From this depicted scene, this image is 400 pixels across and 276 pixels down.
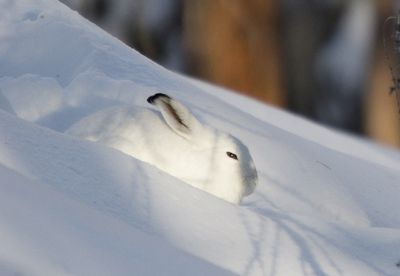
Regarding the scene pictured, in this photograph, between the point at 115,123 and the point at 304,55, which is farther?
the point at 304,55

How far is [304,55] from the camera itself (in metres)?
7.57

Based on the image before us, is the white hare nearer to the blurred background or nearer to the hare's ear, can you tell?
the hare's ear

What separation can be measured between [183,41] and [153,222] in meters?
7.34

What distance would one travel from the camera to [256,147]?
2.25 meters

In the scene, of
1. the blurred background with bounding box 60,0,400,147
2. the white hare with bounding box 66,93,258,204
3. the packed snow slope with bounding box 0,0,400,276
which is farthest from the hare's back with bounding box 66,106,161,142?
the blurred background with bounding box 60,0,400,147

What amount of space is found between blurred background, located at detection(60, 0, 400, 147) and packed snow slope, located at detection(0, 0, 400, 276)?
4.21m

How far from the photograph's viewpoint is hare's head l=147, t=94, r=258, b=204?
5.91ft

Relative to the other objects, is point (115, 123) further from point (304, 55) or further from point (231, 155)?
point (304, 55)

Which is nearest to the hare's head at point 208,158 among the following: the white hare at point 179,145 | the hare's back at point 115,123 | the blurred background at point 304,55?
the white hare at point 179,145

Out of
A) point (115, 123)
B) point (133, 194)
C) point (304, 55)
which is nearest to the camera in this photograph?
point (133, 194)

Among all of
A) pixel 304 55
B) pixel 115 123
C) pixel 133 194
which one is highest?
pixel 304 55

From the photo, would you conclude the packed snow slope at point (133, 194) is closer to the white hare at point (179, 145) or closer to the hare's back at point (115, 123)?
the white hare at point (179, 145)

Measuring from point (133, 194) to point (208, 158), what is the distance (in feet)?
2.11

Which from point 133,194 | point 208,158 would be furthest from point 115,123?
point 133,194
